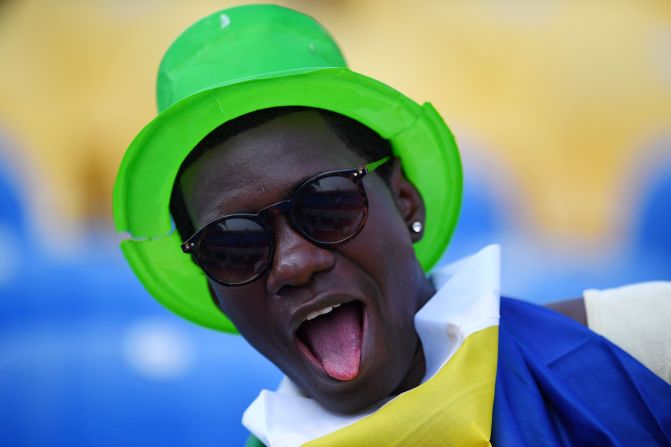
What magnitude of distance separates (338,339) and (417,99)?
6.52 ft

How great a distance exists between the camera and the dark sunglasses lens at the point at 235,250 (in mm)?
1801

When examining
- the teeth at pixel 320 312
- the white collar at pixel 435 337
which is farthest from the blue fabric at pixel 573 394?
the teeth at pixel 320 312

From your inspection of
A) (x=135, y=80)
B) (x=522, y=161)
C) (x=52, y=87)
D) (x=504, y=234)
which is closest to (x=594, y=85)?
(x=522, y=161)

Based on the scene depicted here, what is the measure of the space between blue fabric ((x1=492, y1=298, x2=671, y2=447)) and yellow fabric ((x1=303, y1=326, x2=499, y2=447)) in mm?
61

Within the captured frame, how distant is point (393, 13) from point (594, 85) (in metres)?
0.98

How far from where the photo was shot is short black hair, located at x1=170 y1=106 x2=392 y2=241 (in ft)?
6.32

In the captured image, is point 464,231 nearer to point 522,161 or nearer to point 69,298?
point 522,161

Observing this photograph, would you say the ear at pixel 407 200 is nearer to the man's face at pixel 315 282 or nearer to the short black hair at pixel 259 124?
the short black hair at pixel 259 124

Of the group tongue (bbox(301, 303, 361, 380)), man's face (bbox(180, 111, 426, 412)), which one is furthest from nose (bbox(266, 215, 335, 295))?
tongue (bbox(301, 303, 361, 380))

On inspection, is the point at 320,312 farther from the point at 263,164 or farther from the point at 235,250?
the point at 263,164

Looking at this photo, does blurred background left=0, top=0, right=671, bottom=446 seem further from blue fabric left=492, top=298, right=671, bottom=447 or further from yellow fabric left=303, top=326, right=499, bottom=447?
yellow fabric left=303, top=326, right=499, bottom=447

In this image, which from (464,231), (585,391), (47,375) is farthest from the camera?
(464,231)

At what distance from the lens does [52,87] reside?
3641mm

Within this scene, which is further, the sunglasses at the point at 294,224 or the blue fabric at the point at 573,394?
the sunglasses at the point at 294,224
